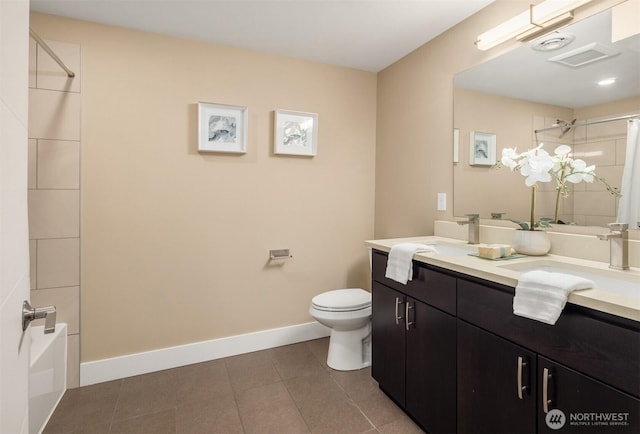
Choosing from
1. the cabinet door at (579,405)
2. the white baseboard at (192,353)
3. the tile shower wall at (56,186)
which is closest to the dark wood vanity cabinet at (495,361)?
the cabinet door at (579,405)

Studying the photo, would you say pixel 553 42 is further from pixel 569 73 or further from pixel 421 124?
pixel 421 124

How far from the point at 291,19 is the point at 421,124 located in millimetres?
1112

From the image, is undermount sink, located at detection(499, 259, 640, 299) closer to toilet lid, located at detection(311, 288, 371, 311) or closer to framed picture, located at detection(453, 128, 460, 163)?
framed picture, located at detection(453, 128, 460, 163)

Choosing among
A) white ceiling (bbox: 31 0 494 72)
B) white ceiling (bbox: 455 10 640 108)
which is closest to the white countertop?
white ceiling (bbox: 455 10 640 108)

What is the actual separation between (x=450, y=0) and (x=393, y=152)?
109cm

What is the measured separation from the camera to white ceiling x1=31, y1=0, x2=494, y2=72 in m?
1.86

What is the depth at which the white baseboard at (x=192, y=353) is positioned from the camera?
2.09 metres

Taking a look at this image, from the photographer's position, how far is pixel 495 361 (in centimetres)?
119

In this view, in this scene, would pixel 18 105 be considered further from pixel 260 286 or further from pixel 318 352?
pixel 318 352

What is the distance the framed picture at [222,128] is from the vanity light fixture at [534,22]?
1622 millimetres

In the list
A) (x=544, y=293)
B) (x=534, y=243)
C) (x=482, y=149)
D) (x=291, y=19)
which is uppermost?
(x=291, y=19)

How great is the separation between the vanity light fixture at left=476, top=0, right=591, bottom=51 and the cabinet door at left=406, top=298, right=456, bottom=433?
143cm

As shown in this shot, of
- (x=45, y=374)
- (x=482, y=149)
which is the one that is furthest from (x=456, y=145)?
(x=45, y=374)

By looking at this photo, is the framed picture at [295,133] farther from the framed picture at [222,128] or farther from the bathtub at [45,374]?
the bathtub at [45,374]
